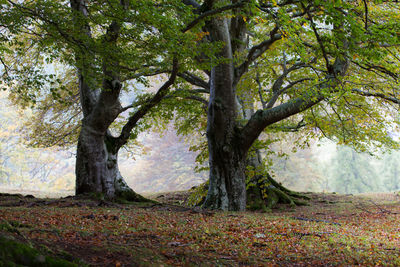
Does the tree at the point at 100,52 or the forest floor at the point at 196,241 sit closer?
the forest floor at the point at 196,241

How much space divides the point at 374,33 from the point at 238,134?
4.91 m

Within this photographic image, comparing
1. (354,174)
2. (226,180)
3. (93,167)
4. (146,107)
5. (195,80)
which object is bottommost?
(226,180)

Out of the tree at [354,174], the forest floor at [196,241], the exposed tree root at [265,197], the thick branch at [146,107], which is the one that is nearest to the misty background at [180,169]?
the tree at [354,174]

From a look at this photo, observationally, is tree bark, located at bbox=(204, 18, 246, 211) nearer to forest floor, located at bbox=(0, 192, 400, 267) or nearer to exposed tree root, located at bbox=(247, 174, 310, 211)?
forest floor, located at bbox=(0, 192, 400, 267)

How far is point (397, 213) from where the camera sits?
998 cm

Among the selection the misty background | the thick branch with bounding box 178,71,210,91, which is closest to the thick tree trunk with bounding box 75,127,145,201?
the thick branch with bounding box 178,71,210,91

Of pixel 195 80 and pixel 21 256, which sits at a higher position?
pixel 195 80

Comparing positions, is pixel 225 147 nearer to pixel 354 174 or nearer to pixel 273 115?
pixel 273 115

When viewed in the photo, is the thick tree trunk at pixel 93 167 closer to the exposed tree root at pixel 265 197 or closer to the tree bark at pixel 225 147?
the tree bark at pixel 225 147

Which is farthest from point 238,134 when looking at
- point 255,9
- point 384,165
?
point 384,165

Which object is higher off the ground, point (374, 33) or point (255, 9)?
point (255, 9)

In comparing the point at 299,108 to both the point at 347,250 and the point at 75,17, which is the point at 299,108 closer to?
the point at 347,250

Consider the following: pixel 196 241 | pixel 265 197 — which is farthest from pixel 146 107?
pixel 196 241

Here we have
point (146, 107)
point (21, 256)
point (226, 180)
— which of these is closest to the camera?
point (21, 256)
